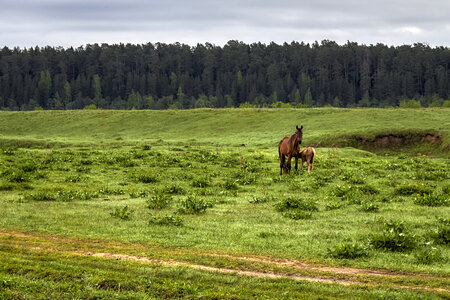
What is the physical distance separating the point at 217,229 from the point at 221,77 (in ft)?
554

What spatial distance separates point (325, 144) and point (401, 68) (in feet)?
427

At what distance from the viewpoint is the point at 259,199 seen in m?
19.8

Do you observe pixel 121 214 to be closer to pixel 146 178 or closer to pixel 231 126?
pixel 146 178

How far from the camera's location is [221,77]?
596 feet

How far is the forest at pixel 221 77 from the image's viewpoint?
161m

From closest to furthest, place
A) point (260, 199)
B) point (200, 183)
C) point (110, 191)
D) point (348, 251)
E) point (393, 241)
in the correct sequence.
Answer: point (348, 251) < point (393, 241) < point (260, 199) < point (110, 191) < point (200, 183)

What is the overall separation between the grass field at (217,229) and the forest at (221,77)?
125m

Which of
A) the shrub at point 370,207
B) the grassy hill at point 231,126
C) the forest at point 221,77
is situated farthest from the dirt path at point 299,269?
the forest at point 221,77

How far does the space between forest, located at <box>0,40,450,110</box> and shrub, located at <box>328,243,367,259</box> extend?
138952mm

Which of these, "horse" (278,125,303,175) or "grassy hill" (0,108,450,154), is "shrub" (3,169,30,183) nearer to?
"horse" (278,125,303,175)

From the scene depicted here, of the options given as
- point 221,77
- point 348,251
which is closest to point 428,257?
point 348,251

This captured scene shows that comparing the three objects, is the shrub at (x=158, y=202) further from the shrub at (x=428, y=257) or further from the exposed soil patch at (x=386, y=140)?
the exposed soil patch at (x=386, y=140)

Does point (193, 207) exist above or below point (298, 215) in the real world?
above

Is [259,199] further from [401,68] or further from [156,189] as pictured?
[401,68]
